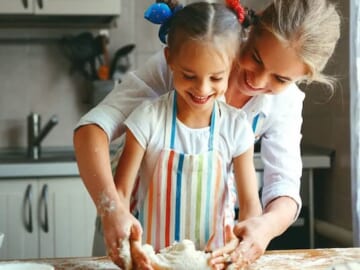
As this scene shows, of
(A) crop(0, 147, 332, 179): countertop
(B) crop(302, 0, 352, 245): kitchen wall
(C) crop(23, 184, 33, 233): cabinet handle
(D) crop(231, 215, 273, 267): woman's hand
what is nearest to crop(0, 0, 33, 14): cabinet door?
(A) crop(0, 147, 332, 179): countertop

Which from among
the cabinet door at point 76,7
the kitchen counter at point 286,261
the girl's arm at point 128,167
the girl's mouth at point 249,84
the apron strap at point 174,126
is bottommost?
the kitchen counter at point 286,261

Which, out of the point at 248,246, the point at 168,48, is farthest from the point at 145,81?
the point at 248,246

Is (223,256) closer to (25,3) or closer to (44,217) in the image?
(44,217)

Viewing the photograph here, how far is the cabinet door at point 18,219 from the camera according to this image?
7.47 feet

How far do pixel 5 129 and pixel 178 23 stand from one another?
1814mm

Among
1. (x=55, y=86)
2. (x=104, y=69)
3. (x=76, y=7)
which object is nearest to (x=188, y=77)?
(x=76, y=7)

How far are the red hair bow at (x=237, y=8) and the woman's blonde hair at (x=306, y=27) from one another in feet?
0.11

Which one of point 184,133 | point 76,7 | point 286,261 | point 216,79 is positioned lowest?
point 286,261

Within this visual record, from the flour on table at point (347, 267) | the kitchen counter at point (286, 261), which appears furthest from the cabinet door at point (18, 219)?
the flour on table at point (347, 267)

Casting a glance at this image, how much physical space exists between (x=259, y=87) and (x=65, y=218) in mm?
1376

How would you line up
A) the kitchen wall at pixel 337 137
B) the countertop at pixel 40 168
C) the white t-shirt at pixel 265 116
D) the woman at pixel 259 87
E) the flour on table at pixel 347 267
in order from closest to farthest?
1. the flour on table at pixel 347 267
2. the woman at pixel 259 87
3. the white t-shirt at pixel 265 116
4. the countertop at pixel 40 168
5. the kitchen wall at pixel 337 137

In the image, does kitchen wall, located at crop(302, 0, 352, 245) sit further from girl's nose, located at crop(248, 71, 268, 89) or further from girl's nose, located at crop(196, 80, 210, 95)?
girl's nose, located at crop(196, 80, 210, 95)

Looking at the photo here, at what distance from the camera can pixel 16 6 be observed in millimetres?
2439

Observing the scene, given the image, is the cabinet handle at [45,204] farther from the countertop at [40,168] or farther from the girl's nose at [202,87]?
the girl's nose at [202,87]
